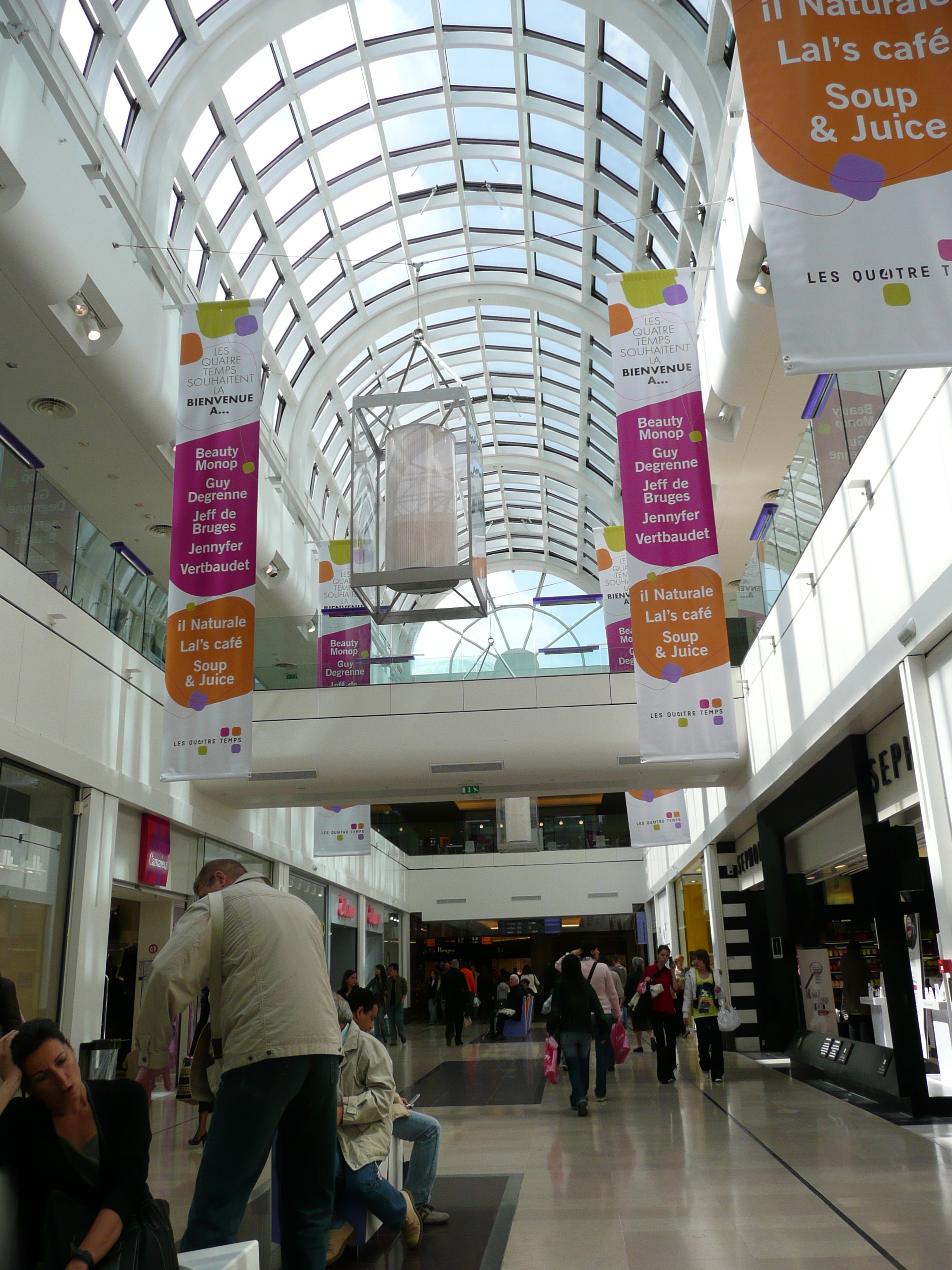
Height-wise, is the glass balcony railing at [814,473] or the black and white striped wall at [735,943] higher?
the glass balcony railing at [814,473]

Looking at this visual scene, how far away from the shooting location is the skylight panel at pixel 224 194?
1539cm

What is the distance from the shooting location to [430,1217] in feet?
16.6

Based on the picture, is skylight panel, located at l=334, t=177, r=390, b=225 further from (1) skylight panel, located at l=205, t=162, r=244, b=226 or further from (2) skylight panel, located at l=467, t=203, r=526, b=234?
(1) skylight panel, located at l=205, t=162, r=244, b=226

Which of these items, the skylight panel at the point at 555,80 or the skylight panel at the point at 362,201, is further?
the skylight panel at the point at 362,201

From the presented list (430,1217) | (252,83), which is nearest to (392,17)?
(252,83)

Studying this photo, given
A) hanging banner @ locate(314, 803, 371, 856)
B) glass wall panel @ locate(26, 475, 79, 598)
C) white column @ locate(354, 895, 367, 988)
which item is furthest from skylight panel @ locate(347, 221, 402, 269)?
white column @ locate(354, 895, 367, 988)

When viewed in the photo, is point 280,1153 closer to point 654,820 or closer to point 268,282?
point 654,820

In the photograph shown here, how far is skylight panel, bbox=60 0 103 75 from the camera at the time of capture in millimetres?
11198

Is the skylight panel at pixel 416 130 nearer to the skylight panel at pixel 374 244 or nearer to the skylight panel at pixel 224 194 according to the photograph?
the skylight panel at pixel 374 244

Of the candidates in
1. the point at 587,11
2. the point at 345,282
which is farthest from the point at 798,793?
the point at 345,282

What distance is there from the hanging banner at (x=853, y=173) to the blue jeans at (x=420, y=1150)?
3943 millimetres

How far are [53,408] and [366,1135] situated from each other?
9.84 m

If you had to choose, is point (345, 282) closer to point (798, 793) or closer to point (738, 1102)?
point (798, 793)

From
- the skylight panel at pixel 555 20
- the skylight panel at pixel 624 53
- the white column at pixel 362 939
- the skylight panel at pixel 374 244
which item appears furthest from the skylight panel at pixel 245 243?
the white column at pixel 362 939
